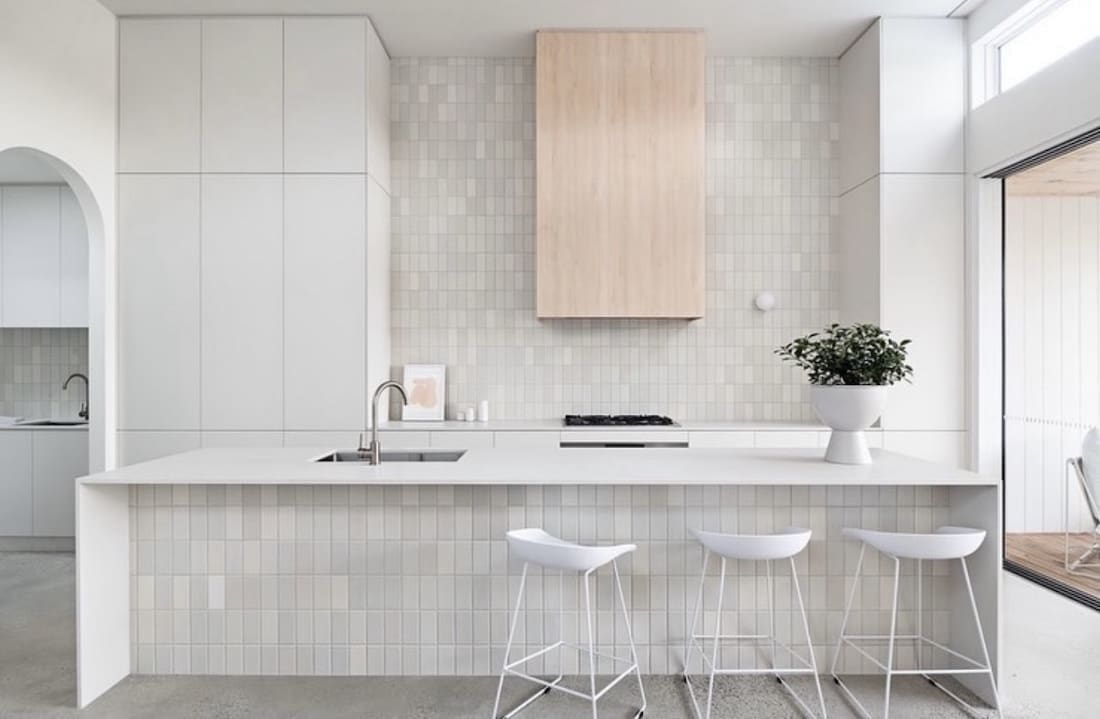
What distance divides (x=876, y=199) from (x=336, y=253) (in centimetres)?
311

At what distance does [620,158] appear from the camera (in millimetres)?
4000

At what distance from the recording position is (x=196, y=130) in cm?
384

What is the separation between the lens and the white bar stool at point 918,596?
7.27 feet

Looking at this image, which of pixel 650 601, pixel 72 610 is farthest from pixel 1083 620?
pixel 72 610

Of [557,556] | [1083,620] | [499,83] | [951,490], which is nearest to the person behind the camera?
[557,556]

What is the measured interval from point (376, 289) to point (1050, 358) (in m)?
4.36

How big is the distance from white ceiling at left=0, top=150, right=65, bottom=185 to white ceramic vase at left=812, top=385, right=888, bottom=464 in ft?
14.7

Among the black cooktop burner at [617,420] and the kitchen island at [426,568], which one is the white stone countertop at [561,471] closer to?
the kitchen island at [426,568]

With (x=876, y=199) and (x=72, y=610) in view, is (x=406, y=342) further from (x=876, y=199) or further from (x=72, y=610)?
(x=876, y=199)

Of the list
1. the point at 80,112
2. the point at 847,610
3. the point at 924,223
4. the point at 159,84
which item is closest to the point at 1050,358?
the point at 924,223

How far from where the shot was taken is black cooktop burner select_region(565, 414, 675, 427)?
405 centimetres

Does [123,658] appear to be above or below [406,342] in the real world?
below

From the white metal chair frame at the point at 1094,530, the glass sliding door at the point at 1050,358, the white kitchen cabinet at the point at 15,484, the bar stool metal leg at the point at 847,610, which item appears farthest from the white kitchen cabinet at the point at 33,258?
the white metal chair frame at the point at 1094,530

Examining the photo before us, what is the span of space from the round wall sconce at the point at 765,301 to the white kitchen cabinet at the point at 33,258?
4.72 m
